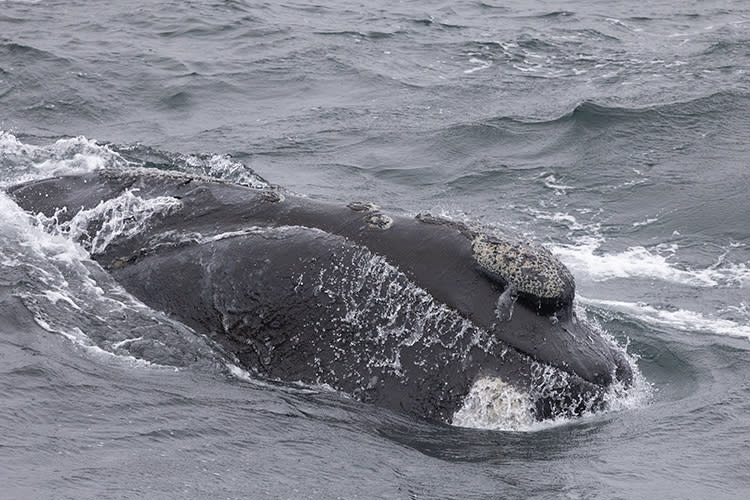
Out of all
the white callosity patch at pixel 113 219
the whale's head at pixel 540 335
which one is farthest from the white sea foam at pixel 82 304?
the whale's head at pixel 540 335

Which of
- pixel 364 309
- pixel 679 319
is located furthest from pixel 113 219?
pixel 679 319

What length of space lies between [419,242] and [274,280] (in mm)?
1445

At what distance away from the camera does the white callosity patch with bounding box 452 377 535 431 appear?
10312 millimetres

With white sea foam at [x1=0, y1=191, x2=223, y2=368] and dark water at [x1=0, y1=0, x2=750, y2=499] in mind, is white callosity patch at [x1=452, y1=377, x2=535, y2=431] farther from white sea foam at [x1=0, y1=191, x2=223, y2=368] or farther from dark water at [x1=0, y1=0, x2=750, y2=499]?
white sea foam at [x1=0, y1=191, x2=223, y2=368]

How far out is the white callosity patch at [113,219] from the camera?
41.0 feet

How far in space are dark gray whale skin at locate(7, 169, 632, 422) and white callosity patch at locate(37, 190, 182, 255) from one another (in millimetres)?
400

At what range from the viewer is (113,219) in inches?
498

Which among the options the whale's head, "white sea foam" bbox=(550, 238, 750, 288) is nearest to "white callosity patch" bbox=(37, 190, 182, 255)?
the whale's head

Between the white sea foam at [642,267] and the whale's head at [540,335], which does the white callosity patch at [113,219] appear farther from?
the white sea foam at [642,267]

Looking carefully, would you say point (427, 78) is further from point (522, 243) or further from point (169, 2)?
point (522, 243)

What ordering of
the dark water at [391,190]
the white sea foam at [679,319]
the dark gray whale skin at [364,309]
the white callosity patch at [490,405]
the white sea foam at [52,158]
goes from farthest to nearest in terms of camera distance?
the white sea foam at [52,158] < the white sea foam at [679,319] < the dark gray whale skin at [364,309] < the white callosity patch at [490,405] < the dark water at [391,190]

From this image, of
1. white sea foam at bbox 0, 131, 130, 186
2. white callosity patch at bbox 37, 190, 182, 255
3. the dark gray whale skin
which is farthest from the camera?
white sea foam at bbox 0, 131, 130, 186

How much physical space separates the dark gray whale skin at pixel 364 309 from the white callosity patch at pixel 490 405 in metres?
0.07

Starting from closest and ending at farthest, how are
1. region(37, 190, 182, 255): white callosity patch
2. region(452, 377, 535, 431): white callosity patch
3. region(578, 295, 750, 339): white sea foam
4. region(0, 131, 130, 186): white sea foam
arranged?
region(452, 377, 535, 431): white callosity patch < region(37, 190, 182, 255): white callosity patch < region(578, 295, 750, 339): white sea foam < region(0, 131, 130, 186): white sea foam
